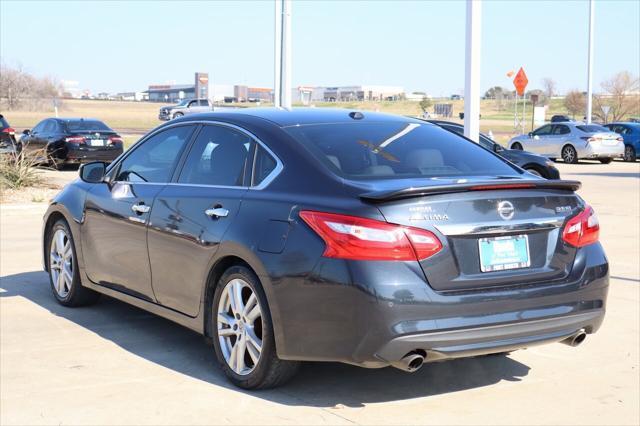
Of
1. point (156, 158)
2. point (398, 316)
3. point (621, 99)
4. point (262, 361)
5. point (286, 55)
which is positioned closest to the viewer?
point (398, 316)

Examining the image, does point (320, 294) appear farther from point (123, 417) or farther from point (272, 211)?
point (123, 417)

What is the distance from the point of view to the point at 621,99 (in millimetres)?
71625

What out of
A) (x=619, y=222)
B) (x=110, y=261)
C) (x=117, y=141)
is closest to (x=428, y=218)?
(x=110, y=261)

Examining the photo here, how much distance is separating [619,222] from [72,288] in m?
9.07

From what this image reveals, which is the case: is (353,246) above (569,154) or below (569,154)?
below

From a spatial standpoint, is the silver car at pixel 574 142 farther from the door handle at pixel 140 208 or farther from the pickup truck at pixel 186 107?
the door handle at pixel 140 208

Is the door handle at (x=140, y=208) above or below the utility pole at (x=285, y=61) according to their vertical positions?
below

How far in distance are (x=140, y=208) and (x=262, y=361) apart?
1.78 m

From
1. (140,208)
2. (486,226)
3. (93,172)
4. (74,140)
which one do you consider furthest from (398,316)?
(74,140)

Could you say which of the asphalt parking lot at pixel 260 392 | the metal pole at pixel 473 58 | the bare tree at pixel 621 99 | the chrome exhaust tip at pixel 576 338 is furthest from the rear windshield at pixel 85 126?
the bare tree at pixel 621 99

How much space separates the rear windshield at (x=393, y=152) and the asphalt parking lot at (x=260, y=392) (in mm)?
1279

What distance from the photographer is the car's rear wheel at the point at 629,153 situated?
34.5 m

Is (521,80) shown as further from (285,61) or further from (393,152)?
(393,152)

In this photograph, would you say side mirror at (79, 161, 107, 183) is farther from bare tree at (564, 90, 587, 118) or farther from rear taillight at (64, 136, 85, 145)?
bare tree at (564, 90, 587, 118)
